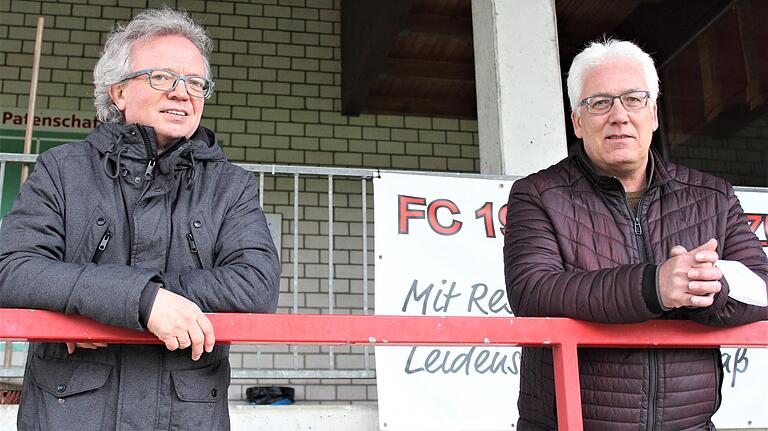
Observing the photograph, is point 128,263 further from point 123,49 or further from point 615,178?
point 615,178

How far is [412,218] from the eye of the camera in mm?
3932

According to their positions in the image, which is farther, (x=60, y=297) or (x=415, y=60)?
(x=415, y=60)

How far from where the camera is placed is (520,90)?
4.37 metres

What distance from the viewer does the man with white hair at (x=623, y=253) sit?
1.61 metres

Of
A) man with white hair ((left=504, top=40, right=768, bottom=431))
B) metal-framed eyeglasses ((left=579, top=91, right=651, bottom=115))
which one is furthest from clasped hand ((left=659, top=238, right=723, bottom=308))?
metal-framed eyeglasses ((left=579, top=91, right=651, bottom=115))

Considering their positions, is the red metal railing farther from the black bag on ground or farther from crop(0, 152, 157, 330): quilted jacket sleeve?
the black bag on ground

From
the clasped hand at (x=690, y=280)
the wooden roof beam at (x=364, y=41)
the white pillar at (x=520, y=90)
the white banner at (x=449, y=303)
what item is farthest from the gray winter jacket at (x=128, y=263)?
the wooden roof beam at (x=364, y=41)

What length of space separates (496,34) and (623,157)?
103 inches

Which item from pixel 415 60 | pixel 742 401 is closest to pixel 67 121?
pixel 415 60

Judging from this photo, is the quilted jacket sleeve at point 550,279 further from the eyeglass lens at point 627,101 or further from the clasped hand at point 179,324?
the clasped hand at point 179,324

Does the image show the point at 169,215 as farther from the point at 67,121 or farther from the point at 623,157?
the point at 67,121

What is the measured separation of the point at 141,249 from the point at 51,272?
200mm

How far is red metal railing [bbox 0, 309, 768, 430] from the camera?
1.42 metres

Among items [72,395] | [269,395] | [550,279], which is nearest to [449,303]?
[550,279]
